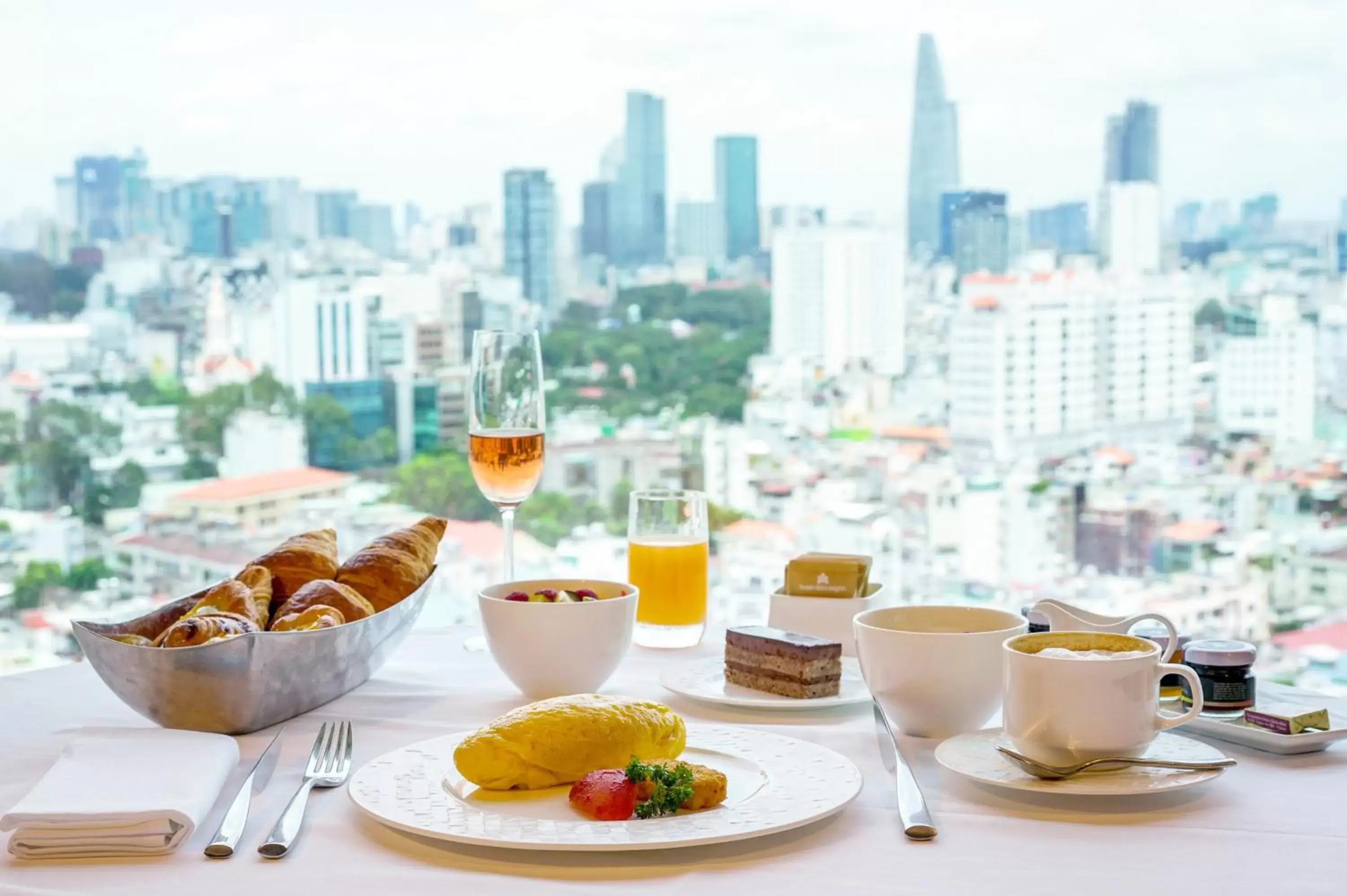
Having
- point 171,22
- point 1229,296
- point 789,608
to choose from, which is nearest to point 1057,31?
point 1229,296

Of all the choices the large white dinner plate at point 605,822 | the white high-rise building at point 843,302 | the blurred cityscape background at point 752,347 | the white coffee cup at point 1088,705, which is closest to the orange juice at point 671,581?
the large white dinner plate at point 605,822

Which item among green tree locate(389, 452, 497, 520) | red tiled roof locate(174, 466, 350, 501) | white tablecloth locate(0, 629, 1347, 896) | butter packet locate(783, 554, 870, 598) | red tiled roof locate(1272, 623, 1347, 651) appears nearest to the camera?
white tablecloth locate(0, 629, 1347, 896)

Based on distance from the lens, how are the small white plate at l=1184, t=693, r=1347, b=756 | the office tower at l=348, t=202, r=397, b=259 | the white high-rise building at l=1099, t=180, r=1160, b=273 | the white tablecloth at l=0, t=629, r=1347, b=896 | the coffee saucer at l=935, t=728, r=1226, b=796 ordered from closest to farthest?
the white tablecloth at l=0, t=629, r=1347, b=896 → the coffee saucer at l=935, t=728, r=1226, b=796 → the small white plate at l=1184, t=693, r=1347, b=756 → the white high-rise building at l=1099, t=180, r=1160, b=273 → the office tower at l=348, t=202, r=397, b=259

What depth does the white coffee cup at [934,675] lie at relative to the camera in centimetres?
96

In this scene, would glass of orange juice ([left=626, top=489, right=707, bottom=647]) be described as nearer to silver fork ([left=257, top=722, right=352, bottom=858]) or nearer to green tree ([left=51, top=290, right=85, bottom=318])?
silver fork ([left=257, top=722, right=352, bottom=858])

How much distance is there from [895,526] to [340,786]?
200 inches

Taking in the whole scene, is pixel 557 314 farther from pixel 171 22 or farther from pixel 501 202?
pixel 171 22

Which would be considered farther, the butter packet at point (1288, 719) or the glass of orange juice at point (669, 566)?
the glass of orange juice at point (669, 566)

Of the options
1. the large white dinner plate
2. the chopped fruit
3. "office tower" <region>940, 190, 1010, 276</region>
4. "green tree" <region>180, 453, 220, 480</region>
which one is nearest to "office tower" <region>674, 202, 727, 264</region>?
"office tower" <region>940, 190, 1010, 276</region>

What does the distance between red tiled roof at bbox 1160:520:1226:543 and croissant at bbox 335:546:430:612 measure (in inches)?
190

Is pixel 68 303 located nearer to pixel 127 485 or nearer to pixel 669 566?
pixel 127 485

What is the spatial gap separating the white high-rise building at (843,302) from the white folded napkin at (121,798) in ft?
16.2

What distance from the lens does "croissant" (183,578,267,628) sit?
1054mm

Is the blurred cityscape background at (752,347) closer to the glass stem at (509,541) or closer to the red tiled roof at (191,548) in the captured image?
the red tiled roof at (191,548)
